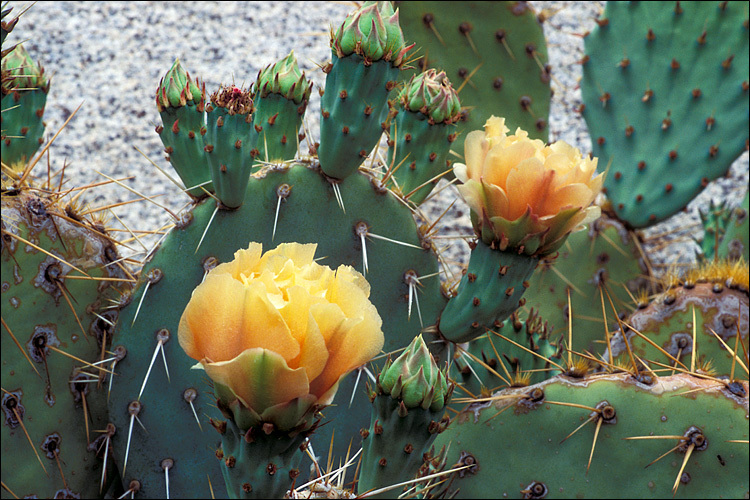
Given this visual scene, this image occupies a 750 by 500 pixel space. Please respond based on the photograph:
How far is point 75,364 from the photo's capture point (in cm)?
97

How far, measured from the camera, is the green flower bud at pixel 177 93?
825 millimetres

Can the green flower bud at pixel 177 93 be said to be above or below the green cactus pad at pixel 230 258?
above

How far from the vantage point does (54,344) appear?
951 millimetres

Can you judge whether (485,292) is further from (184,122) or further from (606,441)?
(184,122)

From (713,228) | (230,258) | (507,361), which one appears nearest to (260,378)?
(230,258)

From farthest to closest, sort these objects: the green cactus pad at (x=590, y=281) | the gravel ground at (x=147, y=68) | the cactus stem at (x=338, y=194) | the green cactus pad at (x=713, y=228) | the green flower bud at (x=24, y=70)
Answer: the gravel ground at (x=147, y=68), the green cactus pad at (x=713, y=228), the green cactus pad at (x=590, y=281), the green flower bud at (x=24, y=70), the cactus stem at (x=338, y=194)

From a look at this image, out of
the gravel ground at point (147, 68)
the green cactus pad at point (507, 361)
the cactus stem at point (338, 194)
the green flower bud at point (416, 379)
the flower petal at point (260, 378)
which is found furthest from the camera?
the gravel ground at point (147, 68)

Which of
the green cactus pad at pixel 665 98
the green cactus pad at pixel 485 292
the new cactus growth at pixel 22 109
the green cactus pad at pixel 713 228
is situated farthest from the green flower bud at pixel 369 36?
the green cactus pad at pixel 713 228

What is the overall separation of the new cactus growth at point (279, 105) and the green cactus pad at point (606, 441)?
1.46 ft

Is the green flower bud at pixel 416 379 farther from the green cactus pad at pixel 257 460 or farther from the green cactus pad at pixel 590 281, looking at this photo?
the green cactus pad at pixel 590 281

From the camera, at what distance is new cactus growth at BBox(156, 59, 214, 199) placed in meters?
0.83

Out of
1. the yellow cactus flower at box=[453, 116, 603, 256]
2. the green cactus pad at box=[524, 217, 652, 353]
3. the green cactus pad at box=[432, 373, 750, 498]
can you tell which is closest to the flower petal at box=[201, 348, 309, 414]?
the yellow cactus flower at box=[453, 116, 603, 256]

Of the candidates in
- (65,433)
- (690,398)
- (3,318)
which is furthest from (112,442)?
(690,398)

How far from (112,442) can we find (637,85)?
1.35m
